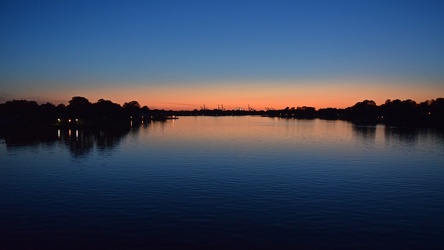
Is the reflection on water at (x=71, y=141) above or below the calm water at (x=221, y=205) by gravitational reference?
above

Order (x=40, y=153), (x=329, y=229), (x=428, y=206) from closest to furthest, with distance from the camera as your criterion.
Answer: (x=329, y=229), (x=428, y=206), (x=40, y=153)

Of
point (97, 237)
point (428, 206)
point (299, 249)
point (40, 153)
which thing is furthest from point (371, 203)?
point (40, 153)

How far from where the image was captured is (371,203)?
992 inches

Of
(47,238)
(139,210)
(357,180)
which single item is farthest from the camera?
(357,180)

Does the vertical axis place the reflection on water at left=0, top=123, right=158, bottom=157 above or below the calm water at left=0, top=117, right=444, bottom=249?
above

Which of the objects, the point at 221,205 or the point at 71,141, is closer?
the point at 221,205

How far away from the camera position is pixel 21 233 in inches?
733

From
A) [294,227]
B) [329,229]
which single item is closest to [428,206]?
[329,229]

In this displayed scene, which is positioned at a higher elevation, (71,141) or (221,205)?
(71,141)

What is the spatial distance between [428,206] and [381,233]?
8.17 metres

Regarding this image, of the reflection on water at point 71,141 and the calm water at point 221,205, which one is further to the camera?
the reflection on water at point 71,141

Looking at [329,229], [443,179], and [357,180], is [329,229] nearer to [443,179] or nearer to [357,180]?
[357,180]

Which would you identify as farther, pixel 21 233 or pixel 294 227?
pixel 294 227

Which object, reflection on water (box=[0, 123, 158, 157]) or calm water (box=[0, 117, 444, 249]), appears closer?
calm water (box=[0, 117, 444, 249])
